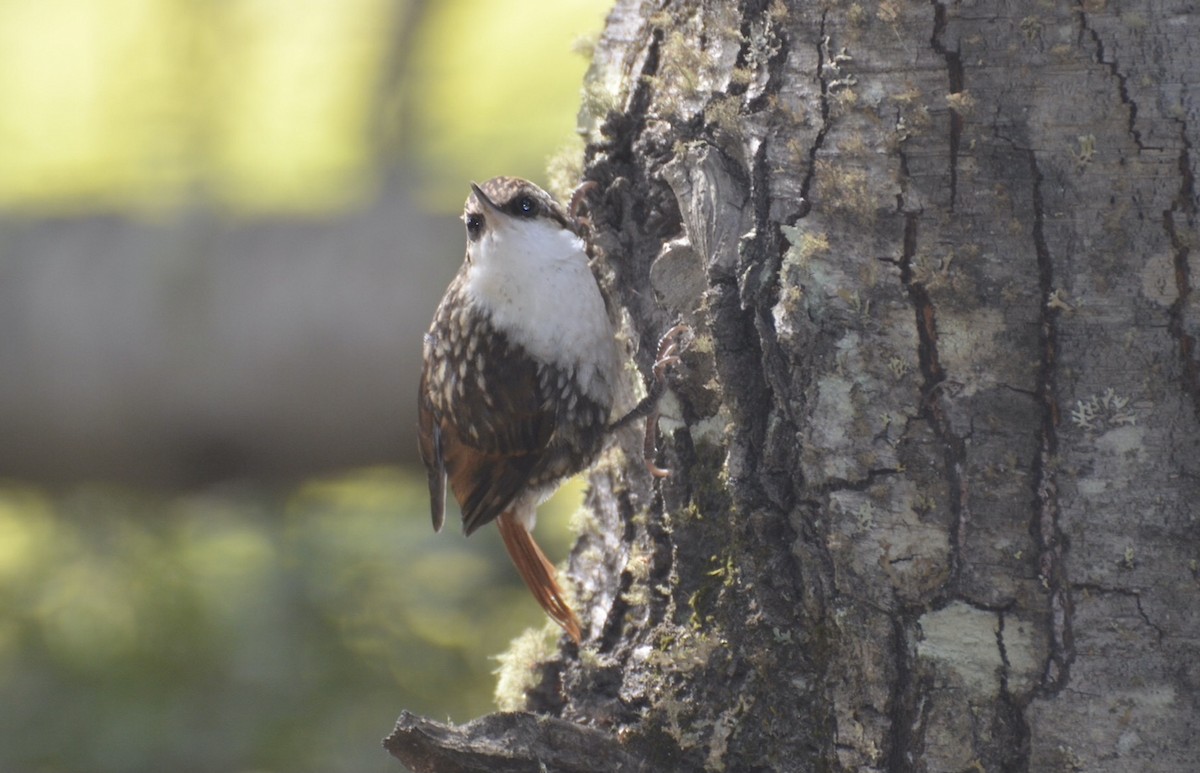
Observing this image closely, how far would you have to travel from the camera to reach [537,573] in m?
2.28

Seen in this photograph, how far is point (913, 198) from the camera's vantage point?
139cm

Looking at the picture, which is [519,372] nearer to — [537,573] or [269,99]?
[537,573]

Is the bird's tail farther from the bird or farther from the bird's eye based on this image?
the bird's eye

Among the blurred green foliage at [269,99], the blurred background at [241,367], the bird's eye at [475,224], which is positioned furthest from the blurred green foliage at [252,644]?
the bird's eye at [475,224]

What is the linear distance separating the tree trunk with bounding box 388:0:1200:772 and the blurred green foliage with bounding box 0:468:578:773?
1.88m

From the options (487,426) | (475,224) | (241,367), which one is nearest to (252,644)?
(241,367)

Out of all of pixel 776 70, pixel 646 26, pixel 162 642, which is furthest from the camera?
pixel 162 642

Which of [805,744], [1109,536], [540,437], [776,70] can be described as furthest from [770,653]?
[540,437]

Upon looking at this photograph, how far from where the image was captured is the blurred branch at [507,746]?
1.51 m

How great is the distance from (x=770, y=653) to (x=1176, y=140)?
802 millimetres

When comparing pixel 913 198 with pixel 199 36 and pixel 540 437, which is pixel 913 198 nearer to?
pixel 540 437

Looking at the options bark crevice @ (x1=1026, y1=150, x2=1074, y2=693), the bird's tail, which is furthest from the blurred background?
bark crevice @ (x1=1026, y1=150, x2=1074, y2=693)

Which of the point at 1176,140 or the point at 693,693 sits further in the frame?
the point at 693,693

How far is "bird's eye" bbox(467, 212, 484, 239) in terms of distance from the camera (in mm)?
2250
